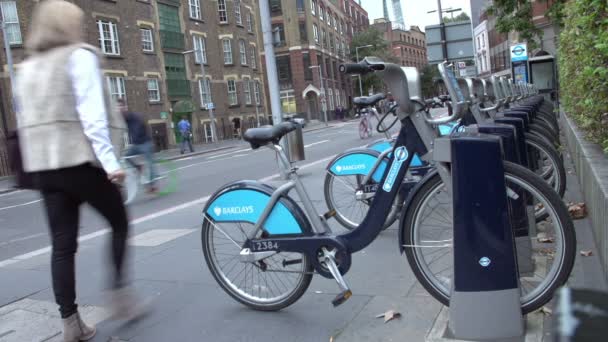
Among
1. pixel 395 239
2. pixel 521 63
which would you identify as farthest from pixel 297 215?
pixel 521 63

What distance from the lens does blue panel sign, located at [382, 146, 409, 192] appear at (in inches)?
124

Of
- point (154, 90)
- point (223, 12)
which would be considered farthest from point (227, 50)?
point (154, 90)

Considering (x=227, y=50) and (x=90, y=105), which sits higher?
(x=227, y=50)

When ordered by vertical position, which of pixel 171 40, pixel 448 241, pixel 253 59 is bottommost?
pixel 448 241

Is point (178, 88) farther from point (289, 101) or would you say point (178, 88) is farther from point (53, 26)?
point (53, 26)

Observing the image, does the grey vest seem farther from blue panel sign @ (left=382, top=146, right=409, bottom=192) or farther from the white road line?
the white road line

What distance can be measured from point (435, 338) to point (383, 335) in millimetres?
322

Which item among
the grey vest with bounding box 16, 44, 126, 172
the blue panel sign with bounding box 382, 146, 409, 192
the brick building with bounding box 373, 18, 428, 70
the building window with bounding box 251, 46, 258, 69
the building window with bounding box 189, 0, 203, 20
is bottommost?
the blue panel sign with bounding box 382, 146, 409, 192

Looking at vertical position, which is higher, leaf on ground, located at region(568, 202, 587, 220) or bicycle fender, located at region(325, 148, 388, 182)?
bicycle fender, located at region(325, 148, 388, 182)

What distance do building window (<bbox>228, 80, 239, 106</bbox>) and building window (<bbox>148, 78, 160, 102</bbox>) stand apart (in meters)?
8.65

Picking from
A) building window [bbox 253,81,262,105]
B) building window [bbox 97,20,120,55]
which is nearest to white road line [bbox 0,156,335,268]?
building window [bbox 97,20,120,55]

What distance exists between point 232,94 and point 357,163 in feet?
123

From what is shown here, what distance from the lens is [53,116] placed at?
2957 millimetres

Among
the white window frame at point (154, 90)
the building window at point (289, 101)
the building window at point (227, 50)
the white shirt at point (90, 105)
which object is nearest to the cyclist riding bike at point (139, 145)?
the white shirt at point (90, 105)
